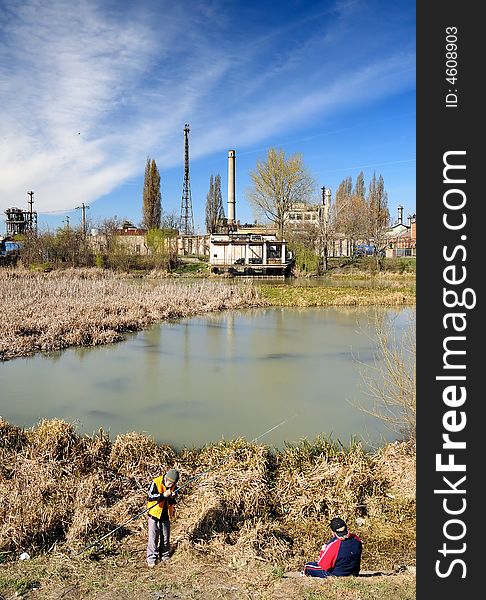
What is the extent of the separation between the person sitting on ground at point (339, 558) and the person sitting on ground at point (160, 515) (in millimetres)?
1055

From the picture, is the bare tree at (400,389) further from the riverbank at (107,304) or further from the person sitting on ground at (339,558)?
the riverbank at (107,304)

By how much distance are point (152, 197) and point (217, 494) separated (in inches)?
1821

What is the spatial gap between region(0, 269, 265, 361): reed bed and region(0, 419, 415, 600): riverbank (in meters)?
6.04

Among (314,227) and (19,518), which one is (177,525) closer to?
(19,518)

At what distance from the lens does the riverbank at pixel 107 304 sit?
11930 millimetres

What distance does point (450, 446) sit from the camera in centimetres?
239

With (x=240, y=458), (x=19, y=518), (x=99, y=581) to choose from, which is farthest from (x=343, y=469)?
(x=19, y=518)

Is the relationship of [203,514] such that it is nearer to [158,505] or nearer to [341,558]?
[158,505]

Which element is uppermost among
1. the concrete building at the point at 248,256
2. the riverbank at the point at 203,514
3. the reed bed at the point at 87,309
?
the concrete building at the point at 248,256

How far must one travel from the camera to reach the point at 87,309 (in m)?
14.5

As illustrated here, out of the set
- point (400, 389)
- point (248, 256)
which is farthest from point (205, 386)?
point (248, 256)

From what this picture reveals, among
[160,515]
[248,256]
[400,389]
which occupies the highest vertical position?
[248,256]

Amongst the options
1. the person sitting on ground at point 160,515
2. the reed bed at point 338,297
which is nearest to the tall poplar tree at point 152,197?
the reed bed at point 338,297

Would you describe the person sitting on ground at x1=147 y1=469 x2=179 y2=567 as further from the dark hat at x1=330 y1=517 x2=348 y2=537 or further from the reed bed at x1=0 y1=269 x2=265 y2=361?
the reed bed at x1=0 y1=269 x2=265 y2=361
